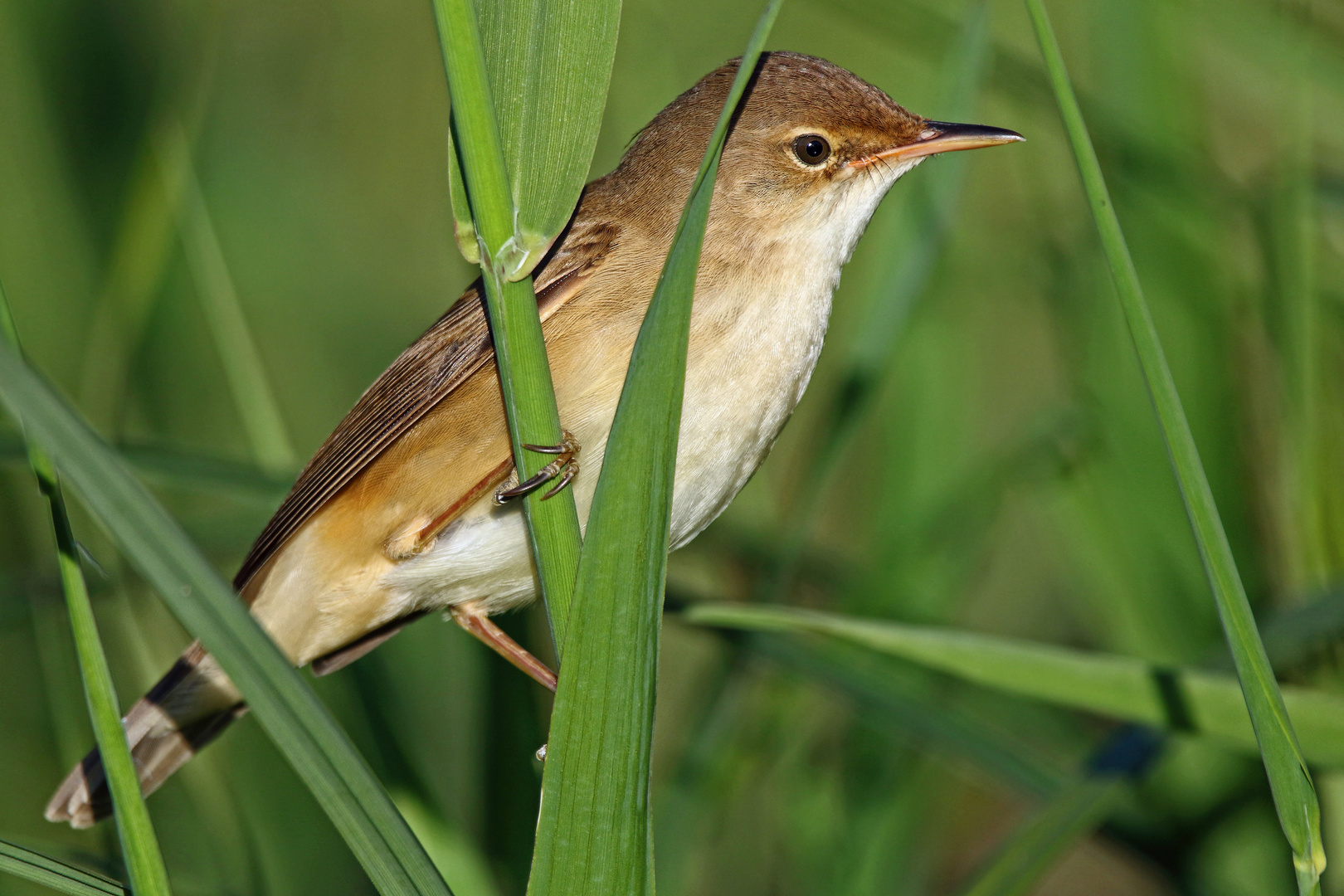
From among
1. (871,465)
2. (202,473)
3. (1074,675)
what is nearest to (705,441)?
(1074,675)

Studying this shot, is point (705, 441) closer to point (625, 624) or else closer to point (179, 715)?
point (625, 624)

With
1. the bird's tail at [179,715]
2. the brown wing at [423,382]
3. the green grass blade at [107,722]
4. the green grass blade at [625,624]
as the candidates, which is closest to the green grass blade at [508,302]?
the green grass blade at [625,624]

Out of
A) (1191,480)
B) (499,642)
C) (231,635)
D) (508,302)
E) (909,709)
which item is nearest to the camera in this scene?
(231,635)

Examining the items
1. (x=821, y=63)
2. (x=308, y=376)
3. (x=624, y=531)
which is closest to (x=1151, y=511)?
(x=821, y=63)

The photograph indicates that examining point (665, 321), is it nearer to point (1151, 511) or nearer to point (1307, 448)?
point (1307, 448)

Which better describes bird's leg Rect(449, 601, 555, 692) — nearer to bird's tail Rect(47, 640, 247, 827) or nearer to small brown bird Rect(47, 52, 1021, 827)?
small brown bird Rect(47, 52, 1021, 827)

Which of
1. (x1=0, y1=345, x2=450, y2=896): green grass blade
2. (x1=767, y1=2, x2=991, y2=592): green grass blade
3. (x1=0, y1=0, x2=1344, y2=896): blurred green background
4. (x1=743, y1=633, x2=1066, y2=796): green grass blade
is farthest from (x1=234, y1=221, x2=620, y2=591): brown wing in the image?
(x1=0, y1=345, x2=450, y2=896): green grass blade
